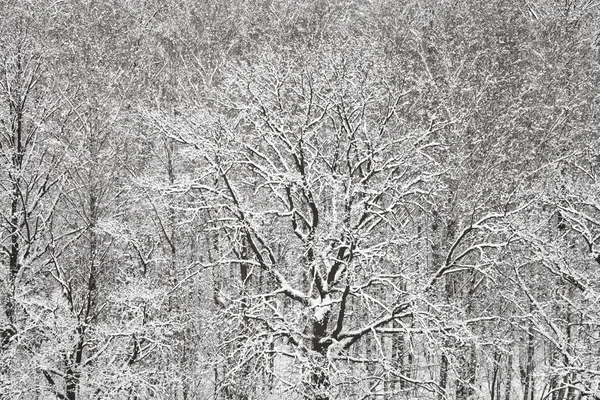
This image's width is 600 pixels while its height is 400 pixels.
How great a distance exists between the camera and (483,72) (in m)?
18.8

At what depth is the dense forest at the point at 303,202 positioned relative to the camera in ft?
48.3

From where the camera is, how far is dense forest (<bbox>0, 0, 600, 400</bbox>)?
1472cm

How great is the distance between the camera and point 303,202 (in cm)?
1741

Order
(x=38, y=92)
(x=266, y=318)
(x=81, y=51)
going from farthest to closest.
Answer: (x=81, y=51), (x=38, y=92), (x=266, y=318)

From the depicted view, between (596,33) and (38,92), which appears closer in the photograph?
(38,92)

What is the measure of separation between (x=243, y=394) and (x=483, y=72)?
1156 cm

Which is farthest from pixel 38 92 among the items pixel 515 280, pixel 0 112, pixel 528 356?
pixel 528 356

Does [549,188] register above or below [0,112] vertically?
below

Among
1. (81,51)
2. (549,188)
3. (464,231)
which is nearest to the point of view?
(464,231)

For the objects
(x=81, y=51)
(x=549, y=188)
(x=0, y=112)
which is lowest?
(x=549, y=188)

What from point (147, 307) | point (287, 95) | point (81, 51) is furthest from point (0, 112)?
point (287, 95)

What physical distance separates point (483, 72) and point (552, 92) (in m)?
2.37

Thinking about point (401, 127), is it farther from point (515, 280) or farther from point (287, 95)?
point (515, 280)

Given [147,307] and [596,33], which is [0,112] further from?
[596,33]
